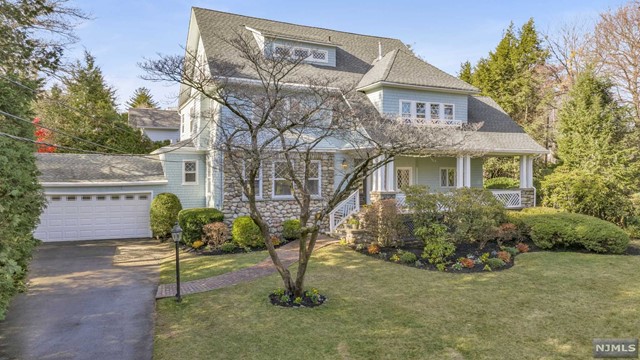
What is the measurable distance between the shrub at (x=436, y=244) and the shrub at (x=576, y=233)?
3.60 metres

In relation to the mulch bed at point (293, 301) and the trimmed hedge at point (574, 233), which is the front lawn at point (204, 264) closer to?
the mulch bed at point (293, 301)

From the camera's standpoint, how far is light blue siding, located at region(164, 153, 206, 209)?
16.7 m

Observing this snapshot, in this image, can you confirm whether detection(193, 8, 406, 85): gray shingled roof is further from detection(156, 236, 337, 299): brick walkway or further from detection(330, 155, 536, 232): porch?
detection(156, 236, 337, 299): brick walkway

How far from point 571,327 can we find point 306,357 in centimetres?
487

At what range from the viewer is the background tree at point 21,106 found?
567 cm

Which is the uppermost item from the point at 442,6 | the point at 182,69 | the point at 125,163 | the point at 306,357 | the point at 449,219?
the point at 442,6

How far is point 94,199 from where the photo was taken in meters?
16.1

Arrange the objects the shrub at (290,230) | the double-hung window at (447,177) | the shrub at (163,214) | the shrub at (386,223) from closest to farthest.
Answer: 1. the shrub at (386,223)
2. the shrub at (290,230)
3. the shrub at (163,214)
4. the double-hung window at (447,177)

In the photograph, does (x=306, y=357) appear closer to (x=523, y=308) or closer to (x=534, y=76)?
→ (x=523, y=308)

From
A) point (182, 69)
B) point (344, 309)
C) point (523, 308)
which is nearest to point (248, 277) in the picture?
point (344, 309)

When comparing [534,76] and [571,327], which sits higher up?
[534,76]

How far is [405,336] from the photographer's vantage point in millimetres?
6465

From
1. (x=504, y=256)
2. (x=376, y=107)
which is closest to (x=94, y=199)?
(x=376, y=107)

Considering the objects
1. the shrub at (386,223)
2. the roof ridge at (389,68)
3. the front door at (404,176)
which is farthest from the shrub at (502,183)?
the shrub at (386,223)
